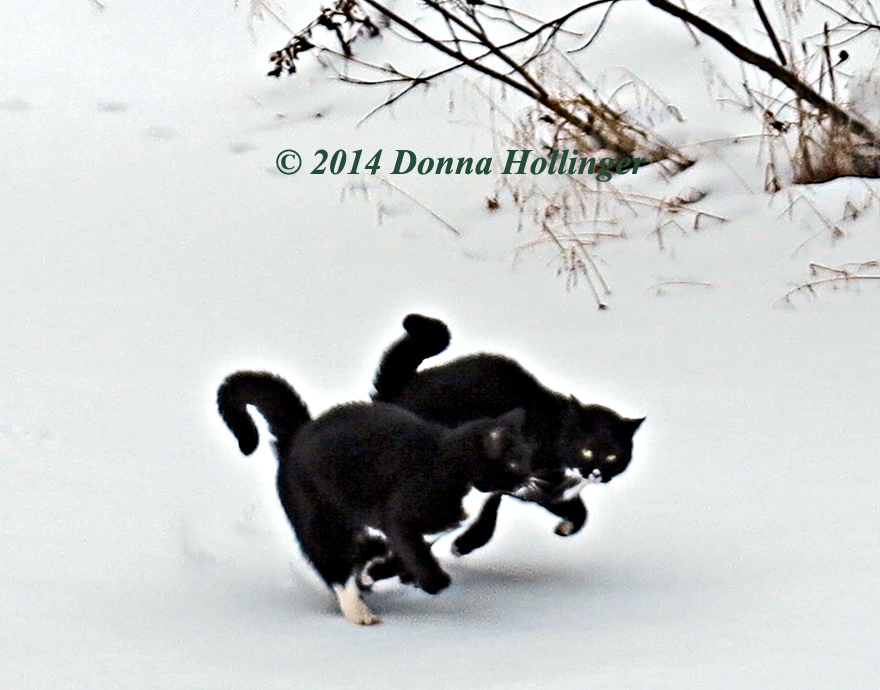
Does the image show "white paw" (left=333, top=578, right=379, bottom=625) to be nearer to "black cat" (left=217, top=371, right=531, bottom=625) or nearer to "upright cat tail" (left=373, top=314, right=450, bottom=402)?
"black cat" (left=217, top=371, right=531, bottom=625)

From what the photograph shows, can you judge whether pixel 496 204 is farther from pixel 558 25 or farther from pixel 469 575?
pixel 469 575

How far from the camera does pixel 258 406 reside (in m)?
3.44

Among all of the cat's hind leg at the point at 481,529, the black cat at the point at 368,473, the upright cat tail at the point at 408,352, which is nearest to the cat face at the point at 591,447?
the cat's hind leg at the point at 481,529

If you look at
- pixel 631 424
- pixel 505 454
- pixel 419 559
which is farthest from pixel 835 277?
pixel 419 559

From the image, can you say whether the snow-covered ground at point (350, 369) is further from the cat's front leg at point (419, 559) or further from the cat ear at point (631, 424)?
the cat ear at point (631, 424)

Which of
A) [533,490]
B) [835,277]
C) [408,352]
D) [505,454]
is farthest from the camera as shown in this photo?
[835,277]

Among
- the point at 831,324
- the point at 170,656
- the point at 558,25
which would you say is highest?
the point at 558,25

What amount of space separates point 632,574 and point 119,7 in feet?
20.0

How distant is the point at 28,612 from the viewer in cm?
296

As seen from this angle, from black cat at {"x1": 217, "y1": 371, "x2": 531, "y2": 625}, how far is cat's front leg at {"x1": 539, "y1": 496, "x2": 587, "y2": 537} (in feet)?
1.19

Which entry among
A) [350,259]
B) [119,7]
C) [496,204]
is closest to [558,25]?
[496,204]

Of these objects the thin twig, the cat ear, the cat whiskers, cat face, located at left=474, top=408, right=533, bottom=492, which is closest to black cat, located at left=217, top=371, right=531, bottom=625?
cat face, located at left=474, top=408, right=533, bottom=492

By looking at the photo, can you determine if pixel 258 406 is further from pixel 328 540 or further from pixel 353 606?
pixel 353 606

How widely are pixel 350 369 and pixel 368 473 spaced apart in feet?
6.31
